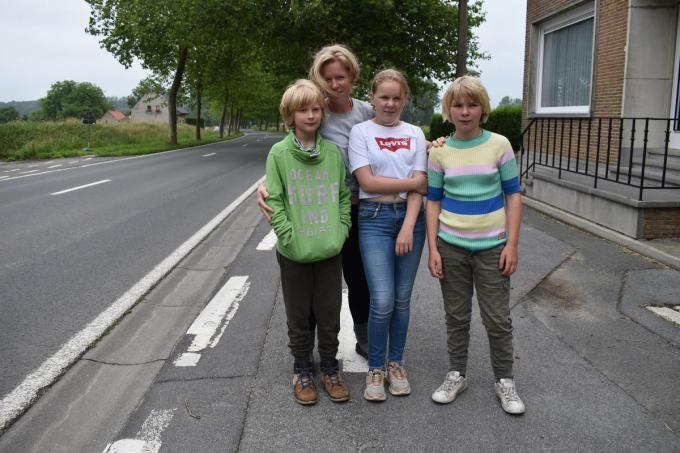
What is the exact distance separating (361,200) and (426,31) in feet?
71.1

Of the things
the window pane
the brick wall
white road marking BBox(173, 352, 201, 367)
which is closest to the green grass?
the window pane

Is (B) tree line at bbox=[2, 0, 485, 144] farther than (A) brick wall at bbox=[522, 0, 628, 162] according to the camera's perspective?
Yes

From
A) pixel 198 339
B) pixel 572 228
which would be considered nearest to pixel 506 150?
pixel 198 339

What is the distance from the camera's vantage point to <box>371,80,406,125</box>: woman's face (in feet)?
9.73

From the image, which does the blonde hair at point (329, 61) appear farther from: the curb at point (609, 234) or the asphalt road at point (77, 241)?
the curb at point (609, 234)

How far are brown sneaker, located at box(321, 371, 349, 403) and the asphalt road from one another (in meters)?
1.76

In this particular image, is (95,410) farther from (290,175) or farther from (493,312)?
(493,312)

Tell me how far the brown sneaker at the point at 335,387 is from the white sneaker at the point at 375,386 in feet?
0.38

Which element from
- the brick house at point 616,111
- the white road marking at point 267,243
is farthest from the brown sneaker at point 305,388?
the brick house at point 616,111

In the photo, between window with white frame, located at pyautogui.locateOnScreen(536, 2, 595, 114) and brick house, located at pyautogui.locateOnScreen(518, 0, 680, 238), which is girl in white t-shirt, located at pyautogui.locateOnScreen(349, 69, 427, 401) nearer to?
brick house, located at pyautogui.locateOnScreen(518, 0, 680, 238)

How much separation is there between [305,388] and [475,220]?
1245mm

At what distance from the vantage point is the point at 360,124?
9.95ft

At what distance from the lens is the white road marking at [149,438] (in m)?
2.63

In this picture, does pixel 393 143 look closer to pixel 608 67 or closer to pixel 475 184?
pixel 475 184
